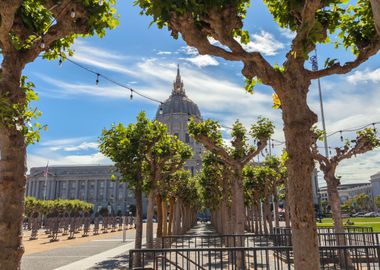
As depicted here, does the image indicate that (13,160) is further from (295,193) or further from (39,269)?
(39,269)

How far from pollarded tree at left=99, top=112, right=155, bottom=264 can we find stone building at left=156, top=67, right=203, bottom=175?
98257 millimetres

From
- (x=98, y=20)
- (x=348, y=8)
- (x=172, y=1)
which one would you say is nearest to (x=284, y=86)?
(x=172, y=1)

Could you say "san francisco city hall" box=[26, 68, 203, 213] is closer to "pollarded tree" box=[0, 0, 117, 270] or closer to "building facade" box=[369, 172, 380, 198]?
"building facade" box=[369, 172, 380, 198]

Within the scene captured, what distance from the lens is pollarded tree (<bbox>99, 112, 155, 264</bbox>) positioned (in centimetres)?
1586

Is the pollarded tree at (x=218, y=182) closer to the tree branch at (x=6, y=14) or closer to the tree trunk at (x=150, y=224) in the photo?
the tree trunk at (x=150, y=224)

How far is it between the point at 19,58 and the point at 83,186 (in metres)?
133

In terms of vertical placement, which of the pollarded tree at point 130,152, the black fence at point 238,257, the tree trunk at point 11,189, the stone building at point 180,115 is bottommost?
the black fence at point 238,257

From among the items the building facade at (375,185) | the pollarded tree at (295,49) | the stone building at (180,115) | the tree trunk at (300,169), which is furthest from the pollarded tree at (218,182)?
the building facade at (375,185)

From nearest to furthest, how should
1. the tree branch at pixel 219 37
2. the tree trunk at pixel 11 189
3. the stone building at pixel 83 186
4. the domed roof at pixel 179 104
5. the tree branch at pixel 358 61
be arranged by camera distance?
the tree trunk at pixel 11 189 → the tree branch at pixel 219 37 → the tree branch at pixel 358 61 → the stone building at pixel 83 186 → the domed roof at pixel 179 104

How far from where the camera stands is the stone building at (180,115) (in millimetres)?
124875

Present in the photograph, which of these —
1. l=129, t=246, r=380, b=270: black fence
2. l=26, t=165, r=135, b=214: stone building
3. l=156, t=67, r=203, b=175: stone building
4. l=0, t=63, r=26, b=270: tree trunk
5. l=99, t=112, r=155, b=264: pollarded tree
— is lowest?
l=129, t=246, r=380, b=270: black fence

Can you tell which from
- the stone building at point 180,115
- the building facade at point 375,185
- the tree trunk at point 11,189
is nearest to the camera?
the tree trunk at point 11,189

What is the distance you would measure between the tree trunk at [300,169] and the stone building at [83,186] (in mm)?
127286

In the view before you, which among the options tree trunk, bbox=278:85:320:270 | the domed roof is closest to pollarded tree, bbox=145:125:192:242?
tree trunk, bbox=278:85:320:270
